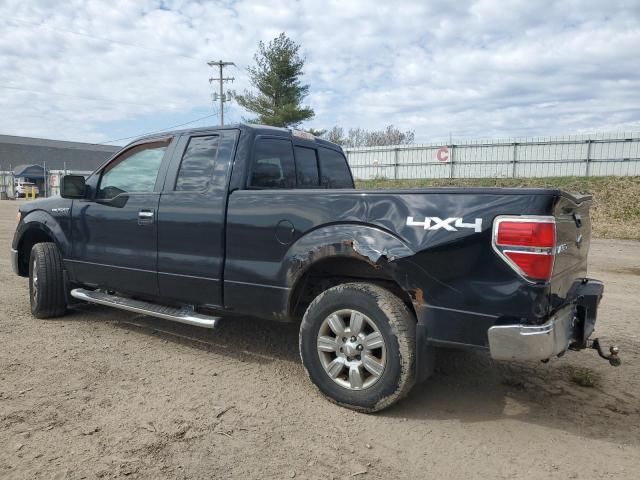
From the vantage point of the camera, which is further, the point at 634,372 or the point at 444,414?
the point at 634,372

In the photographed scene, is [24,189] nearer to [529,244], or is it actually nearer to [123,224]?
[123,224]

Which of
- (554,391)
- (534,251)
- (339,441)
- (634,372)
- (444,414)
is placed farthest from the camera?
(634,372)

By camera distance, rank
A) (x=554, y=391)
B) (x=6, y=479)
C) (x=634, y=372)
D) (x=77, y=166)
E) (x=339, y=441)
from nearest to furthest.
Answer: (x=6, y=479)
(x=339, y=441)
(x=554, y=391)
(x=634, y=372)
(x=77, y=166)

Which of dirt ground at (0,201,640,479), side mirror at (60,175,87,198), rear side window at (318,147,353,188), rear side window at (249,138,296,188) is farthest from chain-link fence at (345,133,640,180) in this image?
side mirror at (60,175,87,198)

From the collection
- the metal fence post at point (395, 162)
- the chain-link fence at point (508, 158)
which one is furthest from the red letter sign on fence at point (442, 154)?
the metal fence post at point (395, 162)

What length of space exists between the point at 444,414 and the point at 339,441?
827 mm

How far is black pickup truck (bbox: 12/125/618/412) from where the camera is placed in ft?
9.80

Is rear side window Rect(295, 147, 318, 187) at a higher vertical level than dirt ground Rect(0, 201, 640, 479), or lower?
higher

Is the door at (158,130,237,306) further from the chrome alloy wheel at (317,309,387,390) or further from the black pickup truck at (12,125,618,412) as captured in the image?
the chrome alloy wheel at (317,309,387,390)

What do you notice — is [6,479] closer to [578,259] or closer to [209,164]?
[209,164]

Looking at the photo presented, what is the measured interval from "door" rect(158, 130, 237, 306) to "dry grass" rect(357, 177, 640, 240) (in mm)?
13196

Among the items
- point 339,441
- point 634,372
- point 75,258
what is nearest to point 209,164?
point 75,258

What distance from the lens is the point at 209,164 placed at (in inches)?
172

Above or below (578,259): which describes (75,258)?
below
